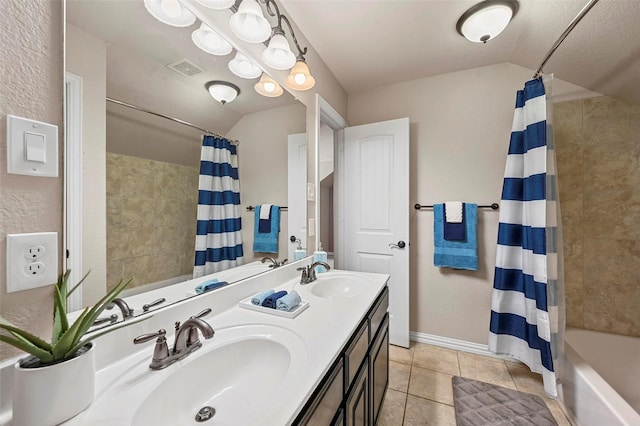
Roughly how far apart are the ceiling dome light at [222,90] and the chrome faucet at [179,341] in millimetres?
941

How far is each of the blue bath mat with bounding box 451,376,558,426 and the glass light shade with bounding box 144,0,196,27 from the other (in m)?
2.40

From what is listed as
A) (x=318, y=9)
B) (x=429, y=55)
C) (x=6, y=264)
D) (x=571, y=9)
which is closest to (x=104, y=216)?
(x=6, y=264)

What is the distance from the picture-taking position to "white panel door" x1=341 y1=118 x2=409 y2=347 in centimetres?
220

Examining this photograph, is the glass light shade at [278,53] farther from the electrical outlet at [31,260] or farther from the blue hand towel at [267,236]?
the electrical outlet at [31,260]

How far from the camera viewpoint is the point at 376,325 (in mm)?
1288

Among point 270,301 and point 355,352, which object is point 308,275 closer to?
point 270,301

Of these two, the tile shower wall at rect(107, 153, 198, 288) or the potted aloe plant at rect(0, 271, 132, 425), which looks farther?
the tile shower wall at rect(107, 153, 198, 288)

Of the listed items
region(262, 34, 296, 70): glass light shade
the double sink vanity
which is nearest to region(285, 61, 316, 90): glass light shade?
region(262, 34, 296, 70): glass light shade

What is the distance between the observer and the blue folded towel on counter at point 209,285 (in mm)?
973

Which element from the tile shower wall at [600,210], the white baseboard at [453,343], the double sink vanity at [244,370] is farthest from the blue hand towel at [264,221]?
the tile shower wall at [600,210]

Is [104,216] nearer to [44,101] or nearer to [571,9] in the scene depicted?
[44,101]

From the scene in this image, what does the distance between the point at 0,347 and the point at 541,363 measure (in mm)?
2455

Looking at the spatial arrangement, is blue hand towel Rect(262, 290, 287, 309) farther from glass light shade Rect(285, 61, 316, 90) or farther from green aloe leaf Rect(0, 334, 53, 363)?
glass light shade Rect(285, 61, 316, 90)

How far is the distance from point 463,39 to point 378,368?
89.0 inches
